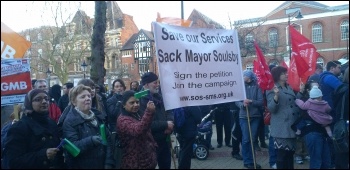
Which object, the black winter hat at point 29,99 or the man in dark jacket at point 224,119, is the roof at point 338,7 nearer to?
the man in dark jacket at point 224,119

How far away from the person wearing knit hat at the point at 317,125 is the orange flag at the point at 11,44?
394cm

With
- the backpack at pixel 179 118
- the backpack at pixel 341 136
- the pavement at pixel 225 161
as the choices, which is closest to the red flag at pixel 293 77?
the pavement at pixel 225 161

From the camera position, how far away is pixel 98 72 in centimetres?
888

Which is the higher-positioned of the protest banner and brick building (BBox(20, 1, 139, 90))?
brick building (BBox(20, 1, 139, 90))

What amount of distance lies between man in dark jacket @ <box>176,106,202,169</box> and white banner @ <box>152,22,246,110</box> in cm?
74

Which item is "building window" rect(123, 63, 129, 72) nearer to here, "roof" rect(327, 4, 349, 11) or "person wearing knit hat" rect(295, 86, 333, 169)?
"roof" rect(327, 4, 349, 11)

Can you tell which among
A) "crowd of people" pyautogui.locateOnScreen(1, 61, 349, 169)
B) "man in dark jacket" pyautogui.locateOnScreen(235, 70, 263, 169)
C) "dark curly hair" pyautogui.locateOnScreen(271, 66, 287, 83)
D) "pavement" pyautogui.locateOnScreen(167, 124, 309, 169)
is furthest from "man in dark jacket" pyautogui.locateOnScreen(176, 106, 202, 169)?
"pavement" pyautogui.locateOnScreen(167, 124, 309, 169)

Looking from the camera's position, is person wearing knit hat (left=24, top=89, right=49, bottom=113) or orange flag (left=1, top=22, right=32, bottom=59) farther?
orange flag (left=1, top=22, right=32, bottom=59)

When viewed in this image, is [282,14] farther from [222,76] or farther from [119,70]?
[222,76]

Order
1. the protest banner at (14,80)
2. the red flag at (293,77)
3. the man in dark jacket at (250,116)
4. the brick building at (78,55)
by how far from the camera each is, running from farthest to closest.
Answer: the brick building at (78,55) < the red flag at (293,77) < the man in dark jacket at (250,116) < the protest banner at (14,80)

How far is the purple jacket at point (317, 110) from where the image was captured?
6070mm

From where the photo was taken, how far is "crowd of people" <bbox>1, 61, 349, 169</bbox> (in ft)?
13.3

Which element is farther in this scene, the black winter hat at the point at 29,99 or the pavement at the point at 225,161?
the pavement at the point at 225,161

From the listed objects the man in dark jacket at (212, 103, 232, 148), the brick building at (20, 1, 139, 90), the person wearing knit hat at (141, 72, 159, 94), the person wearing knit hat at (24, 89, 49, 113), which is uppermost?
the brick building at (20, 1, 139, 90)
